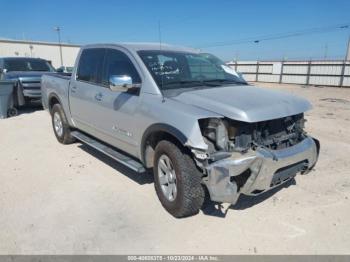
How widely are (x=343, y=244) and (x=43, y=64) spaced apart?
12322mm

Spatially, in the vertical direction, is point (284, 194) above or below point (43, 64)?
below

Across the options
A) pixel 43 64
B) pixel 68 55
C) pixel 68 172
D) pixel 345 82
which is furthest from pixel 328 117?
pixel 68 55

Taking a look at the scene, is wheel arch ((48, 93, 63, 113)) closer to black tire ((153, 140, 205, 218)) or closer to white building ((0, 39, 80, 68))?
black tire ((153, 140, 205, 218))

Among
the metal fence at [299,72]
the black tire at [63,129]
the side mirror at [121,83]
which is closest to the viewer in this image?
the side mirror at [121,83]

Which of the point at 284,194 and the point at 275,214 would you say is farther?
the point at 284,194

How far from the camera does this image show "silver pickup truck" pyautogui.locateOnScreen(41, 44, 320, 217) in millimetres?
3141

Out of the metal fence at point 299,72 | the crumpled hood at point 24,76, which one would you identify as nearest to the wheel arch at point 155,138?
the crumpled hood at point 24,76

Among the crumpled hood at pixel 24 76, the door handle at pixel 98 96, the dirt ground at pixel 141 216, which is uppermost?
the door handle at pixel 98 96

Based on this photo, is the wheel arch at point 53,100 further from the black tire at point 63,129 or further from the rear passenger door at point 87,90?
the rear passenger door at point 87,90

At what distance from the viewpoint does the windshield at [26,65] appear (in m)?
11.7

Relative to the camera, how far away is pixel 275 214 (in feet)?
12.0

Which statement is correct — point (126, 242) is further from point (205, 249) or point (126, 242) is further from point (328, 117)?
point (328, 117)

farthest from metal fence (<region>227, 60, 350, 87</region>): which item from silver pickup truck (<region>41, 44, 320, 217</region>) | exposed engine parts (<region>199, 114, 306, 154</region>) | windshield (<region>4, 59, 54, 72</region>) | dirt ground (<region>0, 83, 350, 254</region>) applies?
exposed engine parts (<region>199, 114, 306, 154</region>)

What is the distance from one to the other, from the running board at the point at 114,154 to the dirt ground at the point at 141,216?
16.0 inches
